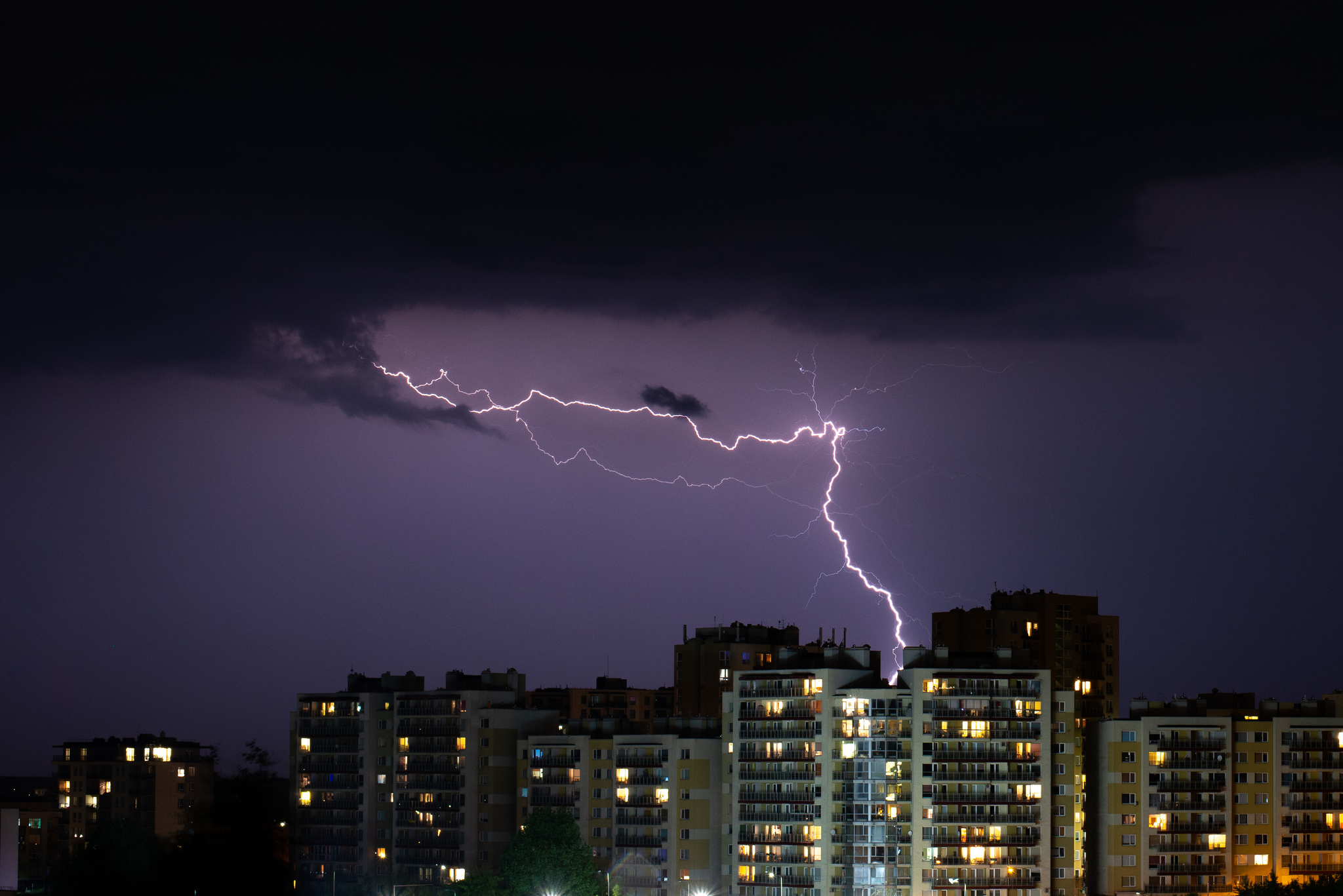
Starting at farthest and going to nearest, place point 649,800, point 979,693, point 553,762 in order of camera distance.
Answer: point 553,762
point 649,800
point 979,693

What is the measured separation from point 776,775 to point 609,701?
7141cm

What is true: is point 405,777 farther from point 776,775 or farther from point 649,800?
point 776,775

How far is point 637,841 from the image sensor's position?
12350cm

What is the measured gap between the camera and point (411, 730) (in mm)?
141000

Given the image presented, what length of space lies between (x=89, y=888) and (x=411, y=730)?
3000cm

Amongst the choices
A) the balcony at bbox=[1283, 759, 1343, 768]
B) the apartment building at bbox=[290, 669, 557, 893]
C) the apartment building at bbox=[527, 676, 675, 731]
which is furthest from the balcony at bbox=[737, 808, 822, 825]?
the apartment building at bbox=[527, 676, 675, 731]

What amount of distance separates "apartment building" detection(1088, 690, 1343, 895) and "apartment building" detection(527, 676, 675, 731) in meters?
71.3

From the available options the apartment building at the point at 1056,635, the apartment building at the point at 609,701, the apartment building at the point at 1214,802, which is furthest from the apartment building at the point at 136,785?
the apartment building at the point at 1214,802

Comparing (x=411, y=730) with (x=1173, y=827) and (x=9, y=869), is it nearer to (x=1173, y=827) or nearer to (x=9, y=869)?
(x=9, y=869)

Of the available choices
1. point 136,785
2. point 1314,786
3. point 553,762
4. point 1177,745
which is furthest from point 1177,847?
point 136,785

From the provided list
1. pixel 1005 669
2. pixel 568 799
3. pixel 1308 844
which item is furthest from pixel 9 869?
pixel 1308 844

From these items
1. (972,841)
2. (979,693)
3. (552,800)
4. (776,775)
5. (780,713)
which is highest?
(979,693)

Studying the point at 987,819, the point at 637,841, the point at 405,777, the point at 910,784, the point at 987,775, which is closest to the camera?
the point at 987,819

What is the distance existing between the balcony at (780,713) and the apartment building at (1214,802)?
20.7m
